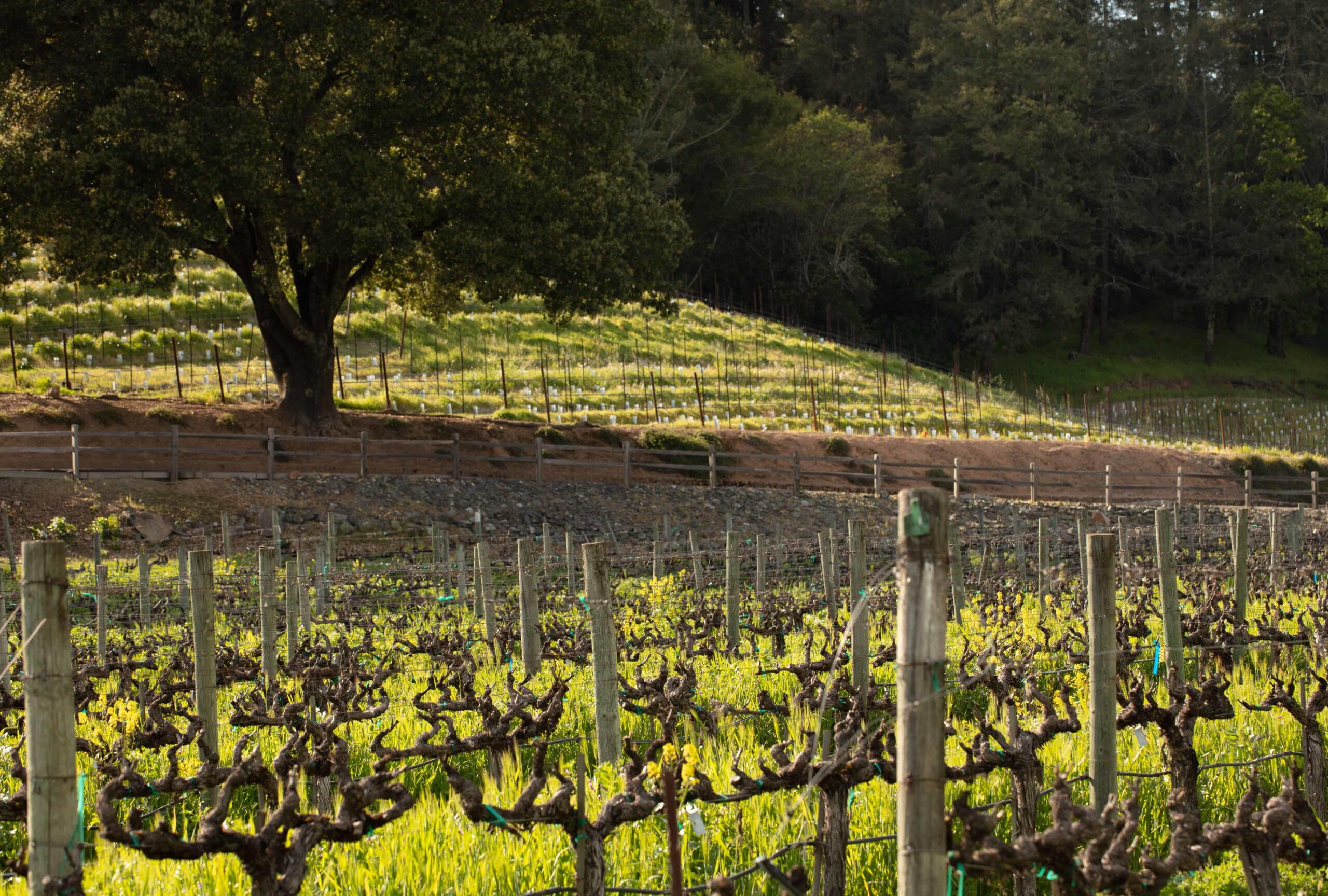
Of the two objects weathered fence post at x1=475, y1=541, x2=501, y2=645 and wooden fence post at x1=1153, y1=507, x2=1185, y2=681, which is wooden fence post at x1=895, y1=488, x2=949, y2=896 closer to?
wooden fence post at x1=1153, y1=507, x2=1185, y2=681

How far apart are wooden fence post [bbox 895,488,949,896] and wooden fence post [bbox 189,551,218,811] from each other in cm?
434

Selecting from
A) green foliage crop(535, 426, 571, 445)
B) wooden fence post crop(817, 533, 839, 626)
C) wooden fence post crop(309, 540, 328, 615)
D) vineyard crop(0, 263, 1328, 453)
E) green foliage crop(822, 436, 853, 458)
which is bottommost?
wooden fence post crop(309, 540, 328, 615)

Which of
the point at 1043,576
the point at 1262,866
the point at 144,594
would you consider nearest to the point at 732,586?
the point at 1043,576

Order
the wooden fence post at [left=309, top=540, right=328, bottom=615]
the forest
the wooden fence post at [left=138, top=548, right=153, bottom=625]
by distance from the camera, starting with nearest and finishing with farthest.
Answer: the wooden fence post at [left=138, top=548, right=153, bottom=625] < the wooden fence post at [left=309, top=540, right=328, bottom=615] < the forest

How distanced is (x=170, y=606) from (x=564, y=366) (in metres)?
24.8

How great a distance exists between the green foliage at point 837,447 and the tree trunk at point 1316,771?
1063 inches

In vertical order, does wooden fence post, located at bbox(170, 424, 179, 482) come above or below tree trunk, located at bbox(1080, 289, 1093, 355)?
below

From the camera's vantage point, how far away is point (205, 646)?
679 cm

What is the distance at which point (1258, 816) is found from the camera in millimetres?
4555

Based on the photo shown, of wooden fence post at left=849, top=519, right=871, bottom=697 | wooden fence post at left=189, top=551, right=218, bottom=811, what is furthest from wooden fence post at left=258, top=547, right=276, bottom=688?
wooden fence post at left=849, top=519, right=871, bottom=697

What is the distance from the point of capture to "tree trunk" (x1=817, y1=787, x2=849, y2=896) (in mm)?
4797

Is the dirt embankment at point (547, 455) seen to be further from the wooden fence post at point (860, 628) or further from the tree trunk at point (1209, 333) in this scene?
the tree trunk at point (1209, 333)

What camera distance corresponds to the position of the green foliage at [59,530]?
21953 millimetres

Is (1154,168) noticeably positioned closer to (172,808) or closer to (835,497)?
(835,497)
